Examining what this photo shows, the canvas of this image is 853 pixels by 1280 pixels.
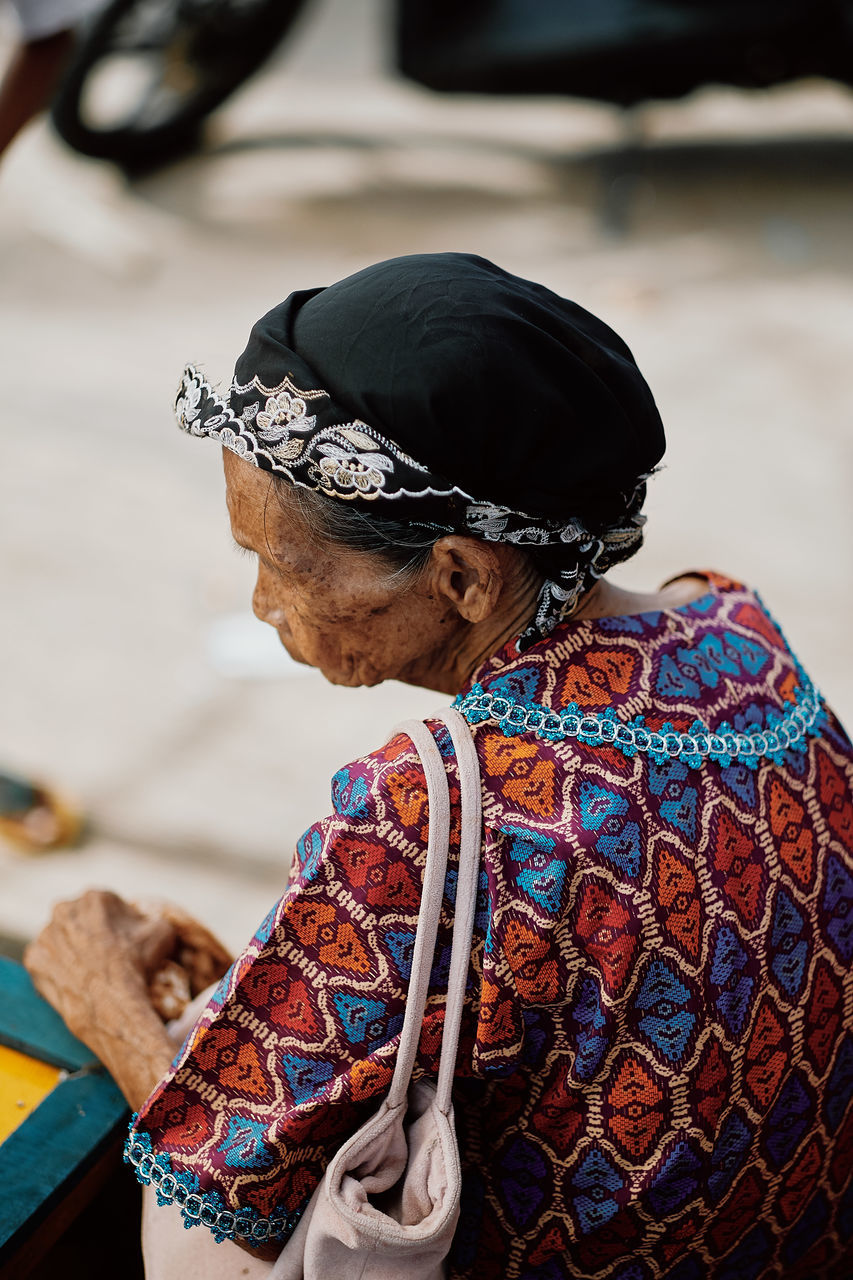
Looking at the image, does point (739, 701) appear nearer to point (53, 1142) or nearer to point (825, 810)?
point (825, 810)

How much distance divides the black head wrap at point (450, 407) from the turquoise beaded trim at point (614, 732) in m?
0.16

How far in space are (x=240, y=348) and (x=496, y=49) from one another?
90.4 inches

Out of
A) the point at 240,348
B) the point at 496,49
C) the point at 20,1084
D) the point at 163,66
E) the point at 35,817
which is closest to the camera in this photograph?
the point at 20,1084

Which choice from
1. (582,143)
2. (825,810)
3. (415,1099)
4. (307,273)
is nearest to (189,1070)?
(415,1099)

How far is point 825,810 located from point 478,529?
1.54ft

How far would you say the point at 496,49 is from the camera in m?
6.18

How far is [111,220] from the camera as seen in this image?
6.32 metres

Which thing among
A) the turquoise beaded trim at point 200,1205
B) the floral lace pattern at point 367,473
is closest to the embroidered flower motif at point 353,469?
the floral lace pattern at point 367,473

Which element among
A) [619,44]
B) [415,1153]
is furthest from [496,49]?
[415,1153]

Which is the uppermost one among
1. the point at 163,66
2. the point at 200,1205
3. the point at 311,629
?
the point at 163,66

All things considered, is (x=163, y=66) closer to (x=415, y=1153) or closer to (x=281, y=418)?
(x=281, y=418)

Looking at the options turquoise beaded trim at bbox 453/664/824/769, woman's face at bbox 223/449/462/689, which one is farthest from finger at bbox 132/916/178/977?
turquoise beaded trim at bbox 453/664/824/769

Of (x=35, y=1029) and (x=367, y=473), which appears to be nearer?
(x=367, y=473)

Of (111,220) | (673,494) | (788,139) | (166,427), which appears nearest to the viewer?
(673,494)
